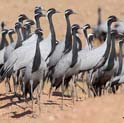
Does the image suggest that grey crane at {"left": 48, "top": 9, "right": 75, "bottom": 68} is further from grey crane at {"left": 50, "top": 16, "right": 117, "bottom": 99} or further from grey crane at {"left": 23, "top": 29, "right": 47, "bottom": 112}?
grey crane at {"left": 23, "top": 29, "right": 47, "bottom": 112}

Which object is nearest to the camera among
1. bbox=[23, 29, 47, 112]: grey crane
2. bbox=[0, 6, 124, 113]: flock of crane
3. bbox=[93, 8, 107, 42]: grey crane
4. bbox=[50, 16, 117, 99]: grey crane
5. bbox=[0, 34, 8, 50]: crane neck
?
bbox=[23, 29, 47, 112]: grey crane

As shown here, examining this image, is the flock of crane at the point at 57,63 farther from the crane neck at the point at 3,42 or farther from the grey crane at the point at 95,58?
the crane neck at the point at 3,42

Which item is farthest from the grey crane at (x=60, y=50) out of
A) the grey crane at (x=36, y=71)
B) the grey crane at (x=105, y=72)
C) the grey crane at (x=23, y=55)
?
the grey crane at (x=36, y=71)

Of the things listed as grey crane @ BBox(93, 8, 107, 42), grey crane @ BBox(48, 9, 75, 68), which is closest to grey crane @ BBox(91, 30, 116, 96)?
grey crane @ BBox(48, 9, 75, 68)

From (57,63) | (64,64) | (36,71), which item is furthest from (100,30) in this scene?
(36,71)

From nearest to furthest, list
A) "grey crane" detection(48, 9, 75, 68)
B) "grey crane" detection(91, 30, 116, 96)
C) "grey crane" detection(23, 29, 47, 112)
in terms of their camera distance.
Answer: "grey crane" detection(23, 29, 47, 112)
"grey crane" detection(48, 9, 75, 68)
"grey crane" detection(91, 30, 116, 96)

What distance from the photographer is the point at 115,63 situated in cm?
1533

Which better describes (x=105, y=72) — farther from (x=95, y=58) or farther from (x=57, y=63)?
(x=57, y=63)

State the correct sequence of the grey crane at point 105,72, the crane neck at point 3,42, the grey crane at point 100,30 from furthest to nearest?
1. the grey crane at point 100,30
2. the crane neck at point 3,42
3. the grey crane at point 105,72

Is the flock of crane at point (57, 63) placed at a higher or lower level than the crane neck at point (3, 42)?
lower

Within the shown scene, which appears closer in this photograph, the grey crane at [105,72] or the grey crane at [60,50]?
the grey crane at [60,50]

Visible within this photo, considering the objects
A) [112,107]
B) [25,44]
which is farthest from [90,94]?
[112,107]

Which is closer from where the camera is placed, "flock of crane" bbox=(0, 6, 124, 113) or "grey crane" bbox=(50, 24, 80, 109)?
"flock of crane" bbox=(0, 6, 124, 113)

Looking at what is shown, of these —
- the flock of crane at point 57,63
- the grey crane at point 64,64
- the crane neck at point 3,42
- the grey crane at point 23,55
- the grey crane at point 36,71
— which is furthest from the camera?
the crane neck at point 3,42
